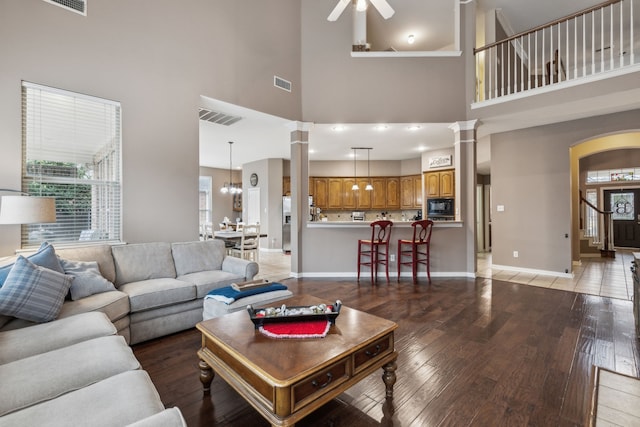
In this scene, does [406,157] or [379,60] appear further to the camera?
[406,157]

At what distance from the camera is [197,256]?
3520mm

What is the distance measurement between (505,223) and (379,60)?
4.07 m

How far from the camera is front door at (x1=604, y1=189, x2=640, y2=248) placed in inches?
350

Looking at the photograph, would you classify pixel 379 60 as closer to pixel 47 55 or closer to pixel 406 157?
pixel 406 157

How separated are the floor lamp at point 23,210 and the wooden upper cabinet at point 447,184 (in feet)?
24.3

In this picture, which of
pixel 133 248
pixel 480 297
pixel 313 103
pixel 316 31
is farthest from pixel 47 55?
Result: pixel 480 297

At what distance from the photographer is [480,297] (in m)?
4.02

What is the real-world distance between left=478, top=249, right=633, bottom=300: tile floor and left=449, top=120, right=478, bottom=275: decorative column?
671 millimetres

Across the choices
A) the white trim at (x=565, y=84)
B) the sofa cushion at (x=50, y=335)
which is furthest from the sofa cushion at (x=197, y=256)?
the white trim at (x=565, y=84)

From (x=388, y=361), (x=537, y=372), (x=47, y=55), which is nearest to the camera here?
(x=388, y=361)

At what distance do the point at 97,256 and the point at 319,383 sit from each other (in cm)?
266

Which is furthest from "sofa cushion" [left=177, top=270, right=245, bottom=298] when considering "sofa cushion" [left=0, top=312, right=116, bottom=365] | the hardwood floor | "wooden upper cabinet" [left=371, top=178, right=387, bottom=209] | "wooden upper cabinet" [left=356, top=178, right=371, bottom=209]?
"wooden upper cabinet" [left=371, top=178, right=387, bottom=209]

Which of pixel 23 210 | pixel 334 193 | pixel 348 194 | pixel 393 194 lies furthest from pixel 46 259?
pixel 393 194

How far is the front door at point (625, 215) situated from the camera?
890 cm
